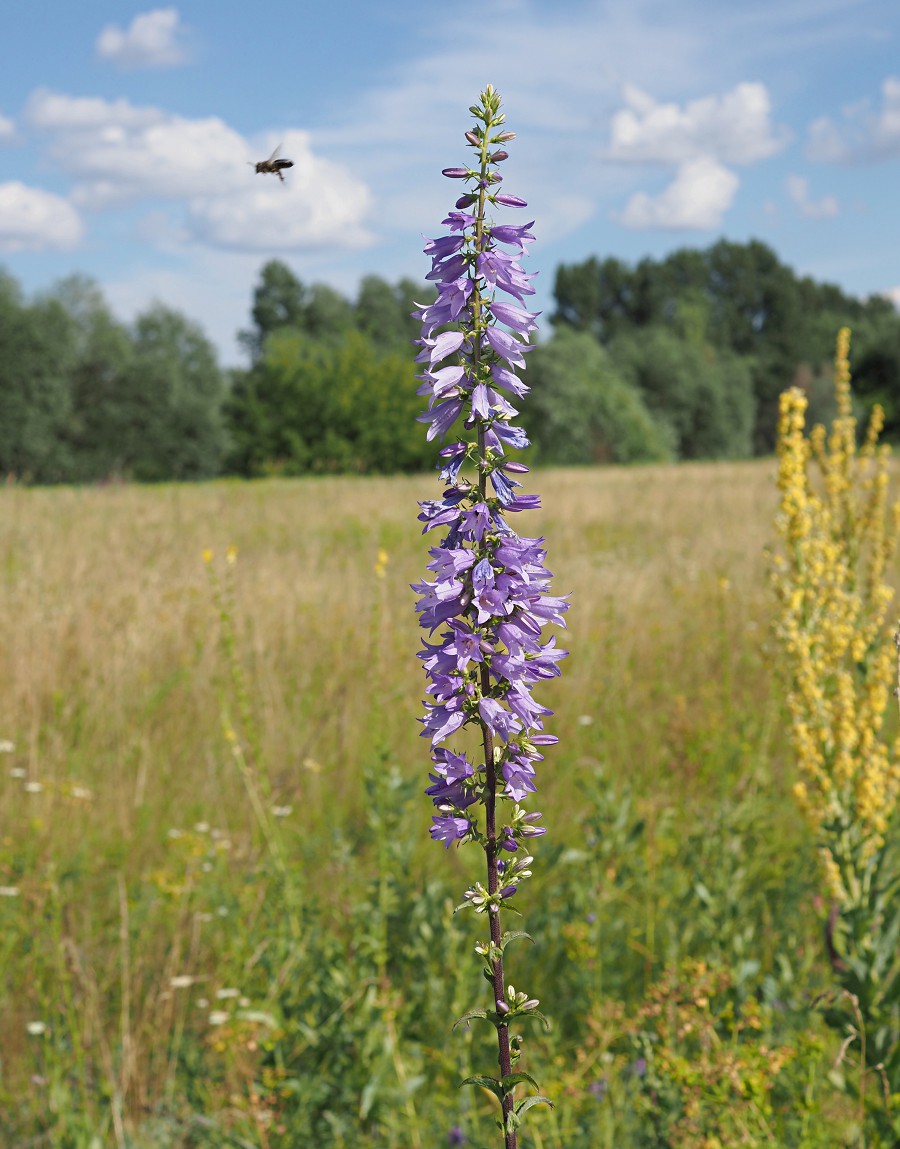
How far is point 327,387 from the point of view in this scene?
172 ft

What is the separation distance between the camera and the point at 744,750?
4.72m

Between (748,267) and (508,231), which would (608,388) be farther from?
(508,231)

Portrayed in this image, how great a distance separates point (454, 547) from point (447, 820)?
0.39 metres

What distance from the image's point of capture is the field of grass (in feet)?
9.46

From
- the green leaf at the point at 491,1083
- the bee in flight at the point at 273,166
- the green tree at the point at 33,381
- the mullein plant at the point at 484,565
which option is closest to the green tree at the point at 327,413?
the green tree at the point at 33,381

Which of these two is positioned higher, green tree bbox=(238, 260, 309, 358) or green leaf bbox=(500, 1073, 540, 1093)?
green tree bbox=(238, 260, 309, 358)

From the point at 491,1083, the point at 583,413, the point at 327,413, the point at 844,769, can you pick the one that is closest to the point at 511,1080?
the point at 491,1083

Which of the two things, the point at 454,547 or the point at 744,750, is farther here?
the point at 744,750

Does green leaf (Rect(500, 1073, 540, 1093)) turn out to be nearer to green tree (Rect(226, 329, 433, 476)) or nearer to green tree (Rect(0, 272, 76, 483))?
green tree (Rect(226, 329, 433, 476))

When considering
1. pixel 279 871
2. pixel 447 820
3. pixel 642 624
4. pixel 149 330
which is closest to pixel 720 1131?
pixel 279 871

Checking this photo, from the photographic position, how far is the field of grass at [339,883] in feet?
9.46

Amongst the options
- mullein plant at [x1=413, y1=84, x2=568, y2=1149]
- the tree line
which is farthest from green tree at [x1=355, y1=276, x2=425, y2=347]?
mullein plant at [x1=413, y1=84, x2=568, y2=1149]

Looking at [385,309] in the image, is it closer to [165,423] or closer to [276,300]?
[276,300]

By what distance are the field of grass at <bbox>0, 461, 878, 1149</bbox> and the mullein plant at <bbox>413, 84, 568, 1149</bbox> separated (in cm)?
142
